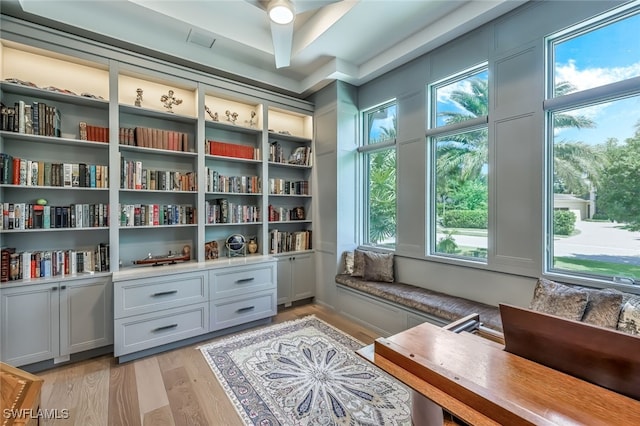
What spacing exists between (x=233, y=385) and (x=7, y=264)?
2141 mm

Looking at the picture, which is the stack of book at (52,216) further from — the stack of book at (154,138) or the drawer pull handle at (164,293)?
the drawer pull handle at (164,293)

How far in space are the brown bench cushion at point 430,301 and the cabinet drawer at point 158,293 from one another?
1754mm

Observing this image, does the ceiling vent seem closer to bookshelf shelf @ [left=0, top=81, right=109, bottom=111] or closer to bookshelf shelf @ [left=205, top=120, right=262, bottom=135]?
bookshelf shelf @ [left=205, top=120, right=262, bottom=135]

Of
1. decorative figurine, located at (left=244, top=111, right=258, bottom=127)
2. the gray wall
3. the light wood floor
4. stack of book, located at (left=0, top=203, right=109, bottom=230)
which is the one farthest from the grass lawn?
stack of book, located at (left=0, top=203, right=109, bottom=230)

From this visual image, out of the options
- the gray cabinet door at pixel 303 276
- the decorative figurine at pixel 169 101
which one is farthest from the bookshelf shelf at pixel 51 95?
the gray cabinet door at pixel 303 276

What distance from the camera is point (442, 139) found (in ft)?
10.3

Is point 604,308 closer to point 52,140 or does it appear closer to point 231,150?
point 231,150

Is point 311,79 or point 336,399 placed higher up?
point 311,79

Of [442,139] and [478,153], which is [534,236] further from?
[442,139]

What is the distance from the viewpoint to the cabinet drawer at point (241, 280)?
3.08 m

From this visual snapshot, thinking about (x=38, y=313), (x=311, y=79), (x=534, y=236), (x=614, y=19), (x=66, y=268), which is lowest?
(x=38, y=313)

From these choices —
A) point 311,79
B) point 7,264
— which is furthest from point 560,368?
point 311,79

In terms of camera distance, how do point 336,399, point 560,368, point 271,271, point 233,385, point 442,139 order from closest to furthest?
point 560,368 → point 336,399 → point 233,385 → point 442,139 → point 271,271

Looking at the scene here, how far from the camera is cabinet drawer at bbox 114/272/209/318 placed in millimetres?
2560
